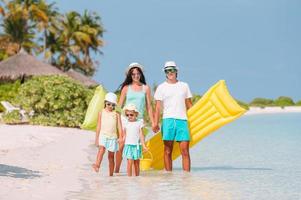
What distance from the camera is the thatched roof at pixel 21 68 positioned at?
37125 millimetres

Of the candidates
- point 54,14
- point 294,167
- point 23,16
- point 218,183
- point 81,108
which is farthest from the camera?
point 54,14

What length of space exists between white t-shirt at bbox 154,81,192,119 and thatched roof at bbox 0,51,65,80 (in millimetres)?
27754

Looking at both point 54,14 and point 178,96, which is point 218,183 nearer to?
point 178,96

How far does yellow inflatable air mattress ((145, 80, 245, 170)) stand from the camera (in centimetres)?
Answer: 1051

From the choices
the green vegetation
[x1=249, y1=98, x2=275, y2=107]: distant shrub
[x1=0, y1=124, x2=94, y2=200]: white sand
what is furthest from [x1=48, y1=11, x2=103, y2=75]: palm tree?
[x1=0, y1=124, x2=94, y2=200]: white sand

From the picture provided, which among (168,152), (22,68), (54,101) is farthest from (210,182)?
(22,68)

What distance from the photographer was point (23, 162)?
11203 mm

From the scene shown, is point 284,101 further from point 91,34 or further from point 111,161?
point 111,161

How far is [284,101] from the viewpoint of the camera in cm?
7350

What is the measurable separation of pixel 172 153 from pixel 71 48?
158 ft

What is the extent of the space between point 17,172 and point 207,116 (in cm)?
325

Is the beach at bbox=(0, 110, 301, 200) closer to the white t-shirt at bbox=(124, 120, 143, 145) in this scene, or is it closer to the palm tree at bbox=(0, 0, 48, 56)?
the white t-shirt at bbox=(124, 120, 143, 145)

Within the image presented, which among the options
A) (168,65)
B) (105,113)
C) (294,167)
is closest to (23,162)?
(105,113)

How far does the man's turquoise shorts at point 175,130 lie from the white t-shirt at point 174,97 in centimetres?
8
